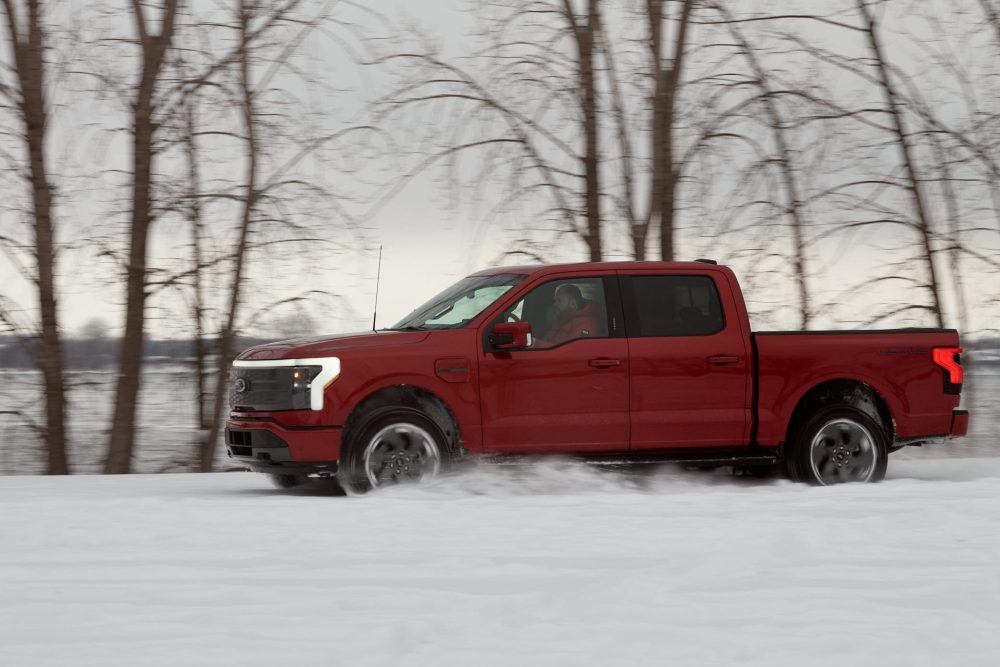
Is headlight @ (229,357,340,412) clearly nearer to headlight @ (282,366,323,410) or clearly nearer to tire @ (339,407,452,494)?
headlight @ (282,366,323,410)

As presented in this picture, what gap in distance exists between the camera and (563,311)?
9.58m

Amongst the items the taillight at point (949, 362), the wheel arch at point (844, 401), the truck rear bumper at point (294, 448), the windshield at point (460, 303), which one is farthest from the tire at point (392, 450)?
the taillight at point (949, 362)

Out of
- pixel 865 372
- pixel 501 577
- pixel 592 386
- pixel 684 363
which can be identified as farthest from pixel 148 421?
pixel 501 577

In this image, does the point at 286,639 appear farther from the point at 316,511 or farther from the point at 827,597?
the point at 316,511

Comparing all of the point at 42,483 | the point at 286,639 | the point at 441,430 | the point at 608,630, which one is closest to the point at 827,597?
the point at 608,630

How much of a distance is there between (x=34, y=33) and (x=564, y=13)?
5577mm

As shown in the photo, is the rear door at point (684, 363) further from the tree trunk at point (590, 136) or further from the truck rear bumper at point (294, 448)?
the tree trunk at point (590, 136)

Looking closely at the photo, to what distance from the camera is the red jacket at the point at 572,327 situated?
9.48 m

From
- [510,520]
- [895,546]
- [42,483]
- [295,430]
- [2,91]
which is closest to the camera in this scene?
[895,546]

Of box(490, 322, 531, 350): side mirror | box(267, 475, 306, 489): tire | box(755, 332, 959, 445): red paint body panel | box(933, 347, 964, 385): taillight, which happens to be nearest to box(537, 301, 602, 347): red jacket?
box(490, 322, 531, 350): side mirror

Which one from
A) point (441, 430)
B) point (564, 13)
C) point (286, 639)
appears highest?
→ point (564, 13)

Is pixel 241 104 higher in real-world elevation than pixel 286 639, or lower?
higher

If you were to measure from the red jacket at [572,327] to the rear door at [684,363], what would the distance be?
A: 0.26 metres

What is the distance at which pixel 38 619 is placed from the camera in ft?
17.3
